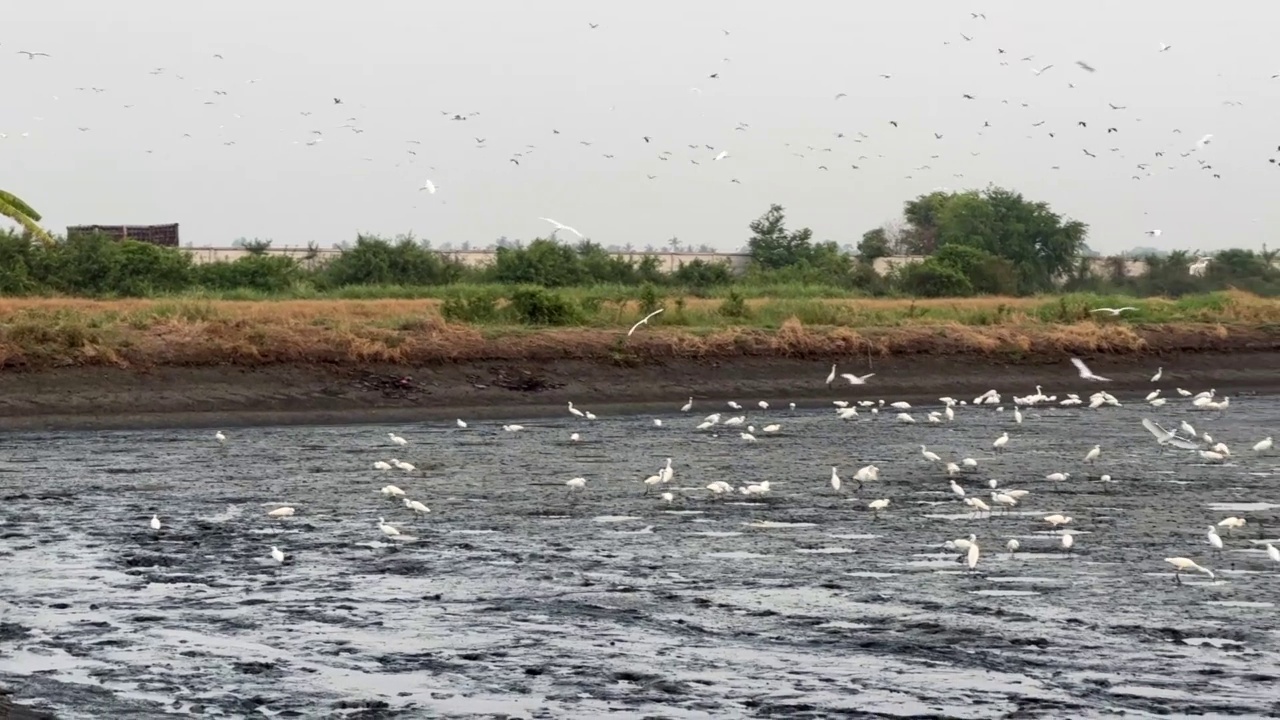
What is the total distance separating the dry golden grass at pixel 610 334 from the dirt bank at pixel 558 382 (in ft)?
0.46

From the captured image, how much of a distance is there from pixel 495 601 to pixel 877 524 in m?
5.11

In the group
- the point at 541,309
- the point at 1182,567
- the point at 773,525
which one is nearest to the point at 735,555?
the point at 773,525

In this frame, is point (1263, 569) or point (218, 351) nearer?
point (1263, 569)

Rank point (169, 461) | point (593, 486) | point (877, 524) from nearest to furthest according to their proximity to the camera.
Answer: point (877, 524) < point (593, 486) < point (169, 461)

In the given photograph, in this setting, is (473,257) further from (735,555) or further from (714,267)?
(735,555)

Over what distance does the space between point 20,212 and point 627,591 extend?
22.4 meters

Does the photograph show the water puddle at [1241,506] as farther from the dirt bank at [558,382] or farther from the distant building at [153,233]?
the distant building at [153,233]

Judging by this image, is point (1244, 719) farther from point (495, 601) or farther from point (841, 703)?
point (495, 601)

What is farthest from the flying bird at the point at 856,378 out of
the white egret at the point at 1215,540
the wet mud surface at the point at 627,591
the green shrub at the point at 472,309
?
the white egret at the point at 1215,540

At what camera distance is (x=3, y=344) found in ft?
95.2

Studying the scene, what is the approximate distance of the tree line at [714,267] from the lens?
2076 inches

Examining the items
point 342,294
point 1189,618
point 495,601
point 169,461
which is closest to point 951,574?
point 1189,618

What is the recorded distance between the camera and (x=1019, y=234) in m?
74.8

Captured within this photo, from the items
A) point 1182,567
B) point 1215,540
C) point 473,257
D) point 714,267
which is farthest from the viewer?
point 473,257
